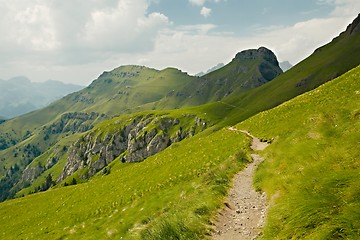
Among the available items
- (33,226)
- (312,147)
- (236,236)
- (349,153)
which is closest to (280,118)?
(312,147)

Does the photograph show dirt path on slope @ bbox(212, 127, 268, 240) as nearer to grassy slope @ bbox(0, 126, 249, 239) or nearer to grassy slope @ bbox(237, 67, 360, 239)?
grassy slope @ bbox(0, 126, 249, 239)

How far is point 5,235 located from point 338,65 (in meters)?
206

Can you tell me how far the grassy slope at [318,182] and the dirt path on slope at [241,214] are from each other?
914 millimetres

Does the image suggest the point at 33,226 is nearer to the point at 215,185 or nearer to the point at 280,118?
the point at 215,185

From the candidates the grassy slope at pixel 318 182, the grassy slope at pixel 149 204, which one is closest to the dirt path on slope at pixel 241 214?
the grassy slope at pixel 149 204

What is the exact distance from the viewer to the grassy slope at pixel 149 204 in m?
16.5

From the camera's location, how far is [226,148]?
4106 cm

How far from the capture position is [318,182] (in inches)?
512

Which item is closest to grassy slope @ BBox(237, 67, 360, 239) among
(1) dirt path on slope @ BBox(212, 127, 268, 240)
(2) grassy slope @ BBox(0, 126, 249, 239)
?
(1) dirt path on slope @ BBox(212, 127, 268, 240)

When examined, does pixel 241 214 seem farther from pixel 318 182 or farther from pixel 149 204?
pixel 149 204

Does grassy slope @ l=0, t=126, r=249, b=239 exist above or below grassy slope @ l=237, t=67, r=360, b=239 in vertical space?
below

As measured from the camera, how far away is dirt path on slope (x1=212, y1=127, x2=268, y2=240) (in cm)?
1526

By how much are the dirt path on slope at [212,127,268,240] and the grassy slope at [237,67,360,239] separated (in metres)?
0.91

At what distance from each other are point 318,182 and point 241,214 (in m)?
6.11
